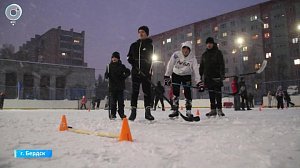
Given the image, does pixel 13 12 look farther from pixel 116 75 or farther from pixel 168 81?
pixel 168 81

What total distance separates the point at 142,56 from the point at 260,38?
152 feet

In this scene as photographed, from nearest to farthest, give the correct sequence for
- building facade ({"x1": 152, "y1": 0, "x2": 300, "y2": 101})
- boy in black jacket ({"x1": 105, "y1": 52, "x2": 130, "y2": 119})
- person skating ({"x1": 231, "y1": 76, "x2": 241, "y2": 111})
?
boy in black jacket ({"x1": 105, "y1": 52, "x2": 130, "y2": 119}) < person skating ({"x1": 231, "y1": 76, "x2": 241, "y2": 111}) < building facade ({"x1": 152, "y1": 0, "x2": 300, "y2": 101})

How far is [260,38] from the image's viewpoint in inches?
1768

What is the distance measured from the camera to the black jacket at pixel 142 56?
16.5 ft

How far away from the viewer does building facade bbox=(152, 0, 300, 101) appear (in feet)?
134

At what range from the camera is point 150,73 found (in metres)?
5.13

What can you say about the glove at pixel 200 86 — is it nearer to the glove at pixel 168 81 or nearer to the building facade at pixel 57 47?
the glove at pixel 168 81

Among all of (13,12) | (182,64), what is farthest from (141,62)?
(13,12)

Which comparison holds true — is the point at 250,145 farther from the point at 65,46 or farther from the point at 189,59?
the point at 65,46

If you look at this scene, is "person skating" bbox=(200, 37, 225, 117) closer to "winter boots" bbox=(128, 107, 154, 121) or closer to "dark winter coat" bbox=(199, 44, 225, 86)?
"dark winter coat" bbox=(199, 44, 225, 86)

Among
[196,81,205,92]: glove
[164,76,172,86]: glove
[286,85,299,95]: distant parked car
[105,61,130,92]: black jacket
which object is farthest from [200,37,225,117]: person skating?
[286,85,299,95]: distant parked car

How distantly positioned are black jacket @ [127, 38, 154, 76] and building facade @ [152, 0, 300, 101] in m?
30.7

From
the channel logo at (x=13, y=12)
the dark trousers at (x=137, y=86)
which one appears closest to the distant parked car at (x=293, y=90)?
the dark trousers at (x=137, y=86)

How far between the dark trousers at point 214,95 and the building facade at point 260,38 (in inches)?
1168
